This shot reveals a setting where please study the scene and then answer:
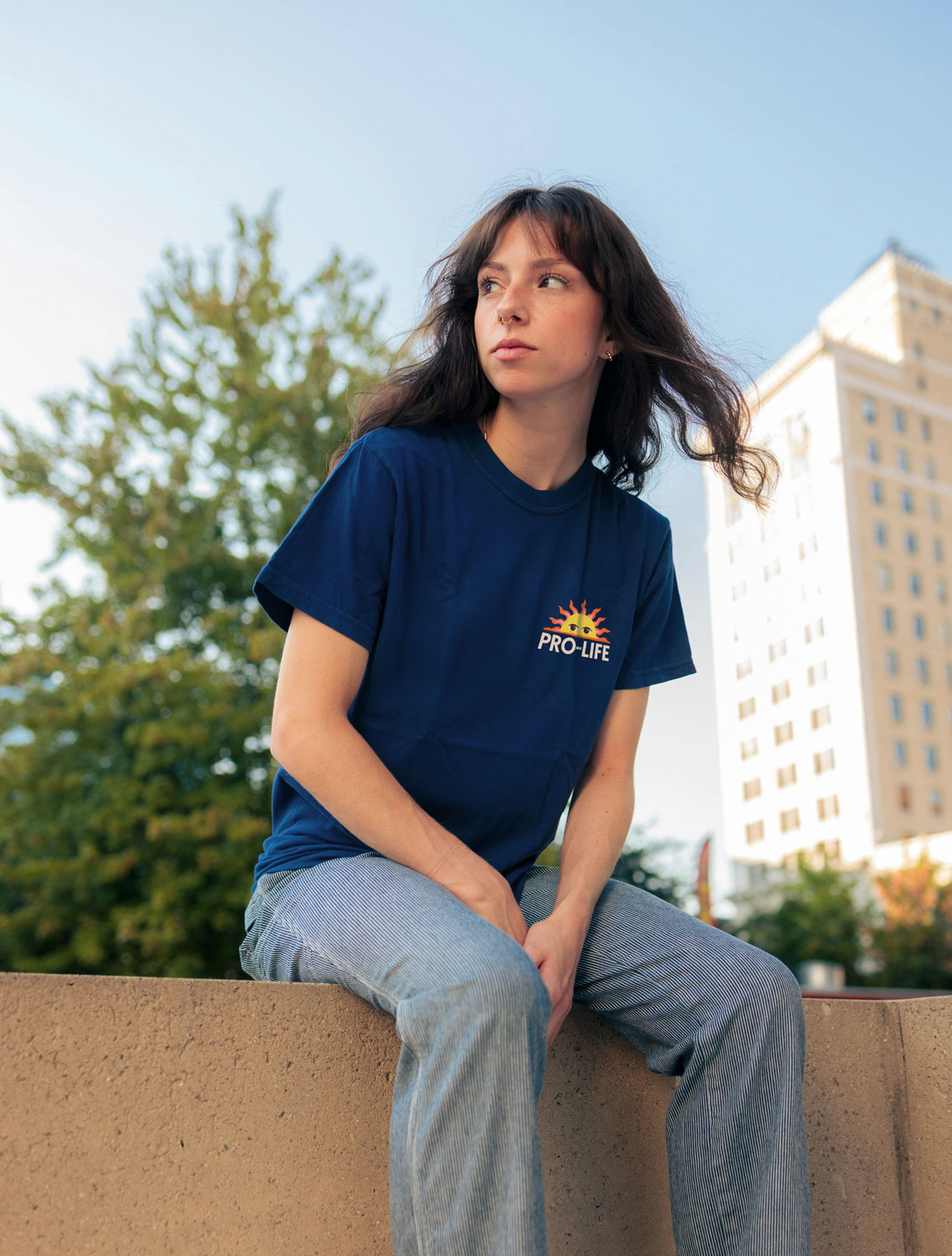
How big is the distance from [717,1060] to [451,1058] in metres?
0.50

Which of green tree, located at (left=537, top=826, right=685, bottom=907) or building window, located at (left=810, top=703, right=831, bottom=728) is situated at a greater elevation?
building window, located at (left=810, top=703, right=831, bottom=728)

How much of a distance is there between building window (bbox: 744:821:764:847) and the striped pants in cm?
6152

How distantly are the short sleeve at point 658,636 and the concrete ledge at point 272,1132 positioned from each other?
660mm

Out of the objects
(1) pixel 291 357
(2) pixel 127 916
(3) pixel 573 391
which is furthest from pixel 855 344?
(3) pixel 573 391

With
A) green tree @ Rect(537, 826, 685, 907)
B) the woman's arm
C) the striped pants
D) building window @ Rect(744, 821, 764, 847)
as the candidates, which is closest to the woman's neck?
the woman's arm

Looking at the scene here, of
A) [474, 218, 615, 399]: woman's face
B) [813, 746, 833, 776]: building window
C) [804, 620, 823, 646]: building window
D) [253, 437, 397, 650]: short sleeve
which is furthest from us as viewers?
[804, 620, 823, 646]: building window

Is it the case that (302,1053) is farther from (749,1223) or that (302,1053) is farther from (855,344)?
(855,344)

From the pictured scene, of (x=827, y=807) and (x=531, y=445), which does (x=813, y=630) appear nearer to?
(x=827, y=807)

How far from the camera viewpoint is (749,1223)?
1541 millimetres

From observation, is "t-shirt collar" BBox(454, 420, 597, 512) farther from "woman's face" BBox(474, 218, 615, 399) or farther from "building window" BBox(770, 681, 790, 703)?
"building window" BBox(770, 681, 790, 703)

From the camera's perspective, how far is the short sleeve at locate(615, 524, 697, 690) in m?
2.12

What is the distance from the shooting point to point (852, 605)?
56.0 metres

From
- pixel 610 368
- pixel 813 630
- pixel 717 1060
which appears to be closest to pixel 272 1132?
pixel 717 1060

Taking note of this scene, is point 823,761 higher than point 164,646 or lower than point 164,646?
higher
